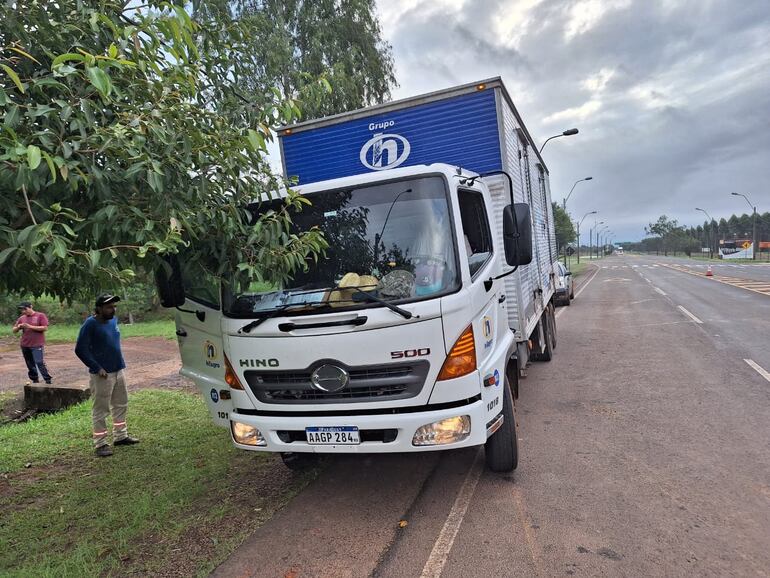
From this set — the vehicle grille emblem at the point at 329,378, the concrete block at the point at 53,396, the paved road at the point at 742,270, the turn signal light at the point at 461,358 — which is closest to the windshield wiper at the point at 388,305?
the turn signal light at the point at 461,358

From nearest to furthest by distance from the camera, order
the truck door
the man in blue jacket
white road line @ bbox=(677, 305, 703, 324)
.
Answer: the truck door < the man in blue jacket < white road line @ bbox=(677, 305, 703, 324)

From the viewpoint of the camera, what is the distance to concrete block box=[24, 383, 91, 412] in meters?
7.66

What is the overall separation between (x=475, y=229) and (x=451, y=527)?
2.16 meters

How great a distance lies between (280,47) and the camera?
15.8 metres

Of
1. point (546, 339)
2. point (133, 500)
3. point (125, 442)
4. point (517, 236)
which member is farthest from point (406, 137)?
point (546, 339)

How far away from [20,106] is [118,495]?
10.9ft

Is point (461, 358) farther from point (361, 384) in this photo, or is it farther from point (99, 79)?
point (99, 79)

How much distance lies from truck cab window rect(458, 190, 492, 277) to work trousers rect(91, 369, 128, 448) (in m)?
4.19

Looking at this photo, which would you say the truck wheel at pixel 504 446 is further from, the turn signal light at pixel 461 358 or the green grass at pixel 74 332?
the green grass at pixel 74 332

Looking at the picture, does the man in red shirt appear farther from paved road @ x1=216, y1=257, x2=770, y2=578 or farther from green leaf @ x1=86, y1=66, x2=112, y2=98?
green leaf @ x1=86, y1=66, x2=112, y2=98

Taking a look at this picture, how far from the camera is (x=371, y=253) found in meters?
3.64

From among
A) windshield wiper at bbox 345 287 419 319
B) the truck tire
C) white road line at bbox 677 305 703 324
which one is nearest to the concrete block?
A: windshield wiper at bbox 345 287 419 319

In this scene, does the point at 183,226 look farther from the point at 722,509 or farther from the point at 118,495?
the point at 722,509

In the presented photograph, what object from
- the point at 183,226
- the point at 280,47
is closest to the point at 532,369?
the point at 183,226
